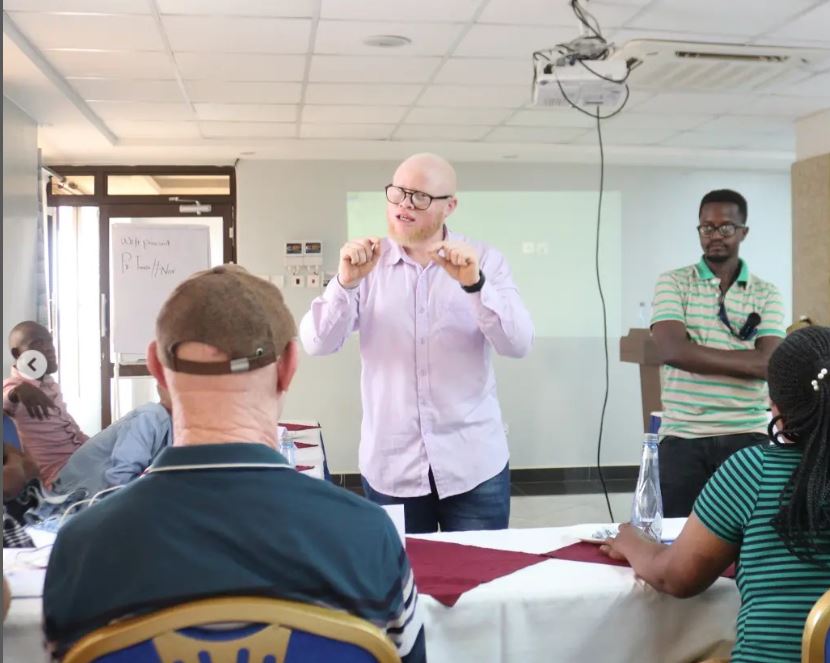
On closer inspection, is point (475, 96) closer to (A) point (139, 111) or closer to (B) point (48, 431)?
(A) point (139, 111)

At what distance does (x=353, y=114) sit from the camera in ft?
17.0

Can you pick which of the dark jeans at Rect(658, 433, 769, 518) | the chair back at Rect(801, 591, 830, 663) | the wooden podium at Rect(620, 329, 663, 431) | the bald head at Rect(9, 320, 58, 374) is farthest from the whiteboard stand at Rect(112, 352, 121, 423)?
the chair back at Rect(801, 591, 830, 663)

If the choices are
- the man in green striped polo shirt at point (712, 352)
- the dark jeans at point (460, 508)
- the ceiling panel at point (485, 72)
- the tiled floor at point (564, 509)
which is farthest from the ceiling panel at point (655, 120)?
the dark jeans at point (460, 508)

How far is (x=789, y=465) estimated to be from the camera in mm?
1271

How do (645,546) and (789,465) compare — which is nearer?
(789,465)

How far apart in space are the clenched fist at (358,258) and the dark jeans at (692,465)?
116 cm

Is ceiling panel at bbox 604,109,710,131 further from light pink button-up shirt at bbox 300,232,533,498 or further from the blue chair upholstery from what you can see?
the blue chair upholstery

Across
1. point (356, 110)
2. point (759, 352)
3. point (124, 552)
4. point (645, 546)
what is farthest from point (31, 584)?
point (356, 110)

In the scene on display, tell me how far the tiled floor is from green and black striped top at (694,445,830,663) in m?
3.72

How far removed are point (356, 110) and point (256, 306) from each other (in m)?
4.26

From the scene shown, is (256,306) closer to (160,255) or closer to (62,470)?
(62,470)

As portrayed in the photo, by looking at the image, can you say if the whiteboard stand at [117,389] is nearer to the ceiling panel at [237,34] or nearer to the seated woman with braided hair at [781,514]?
the ceiling panel at [237,34]

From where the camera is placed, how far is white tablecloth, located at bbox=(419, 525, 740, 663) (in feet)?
4.82

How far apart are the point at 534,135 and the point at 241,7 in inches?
119
